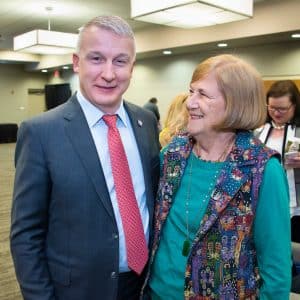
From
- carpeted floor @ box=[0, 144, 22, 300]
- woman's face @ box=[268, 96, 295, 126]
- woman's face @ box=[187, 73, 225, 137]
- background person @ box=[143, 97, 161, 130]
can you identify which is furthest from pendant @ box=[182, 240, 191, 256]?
background person @ box=[143, 97, 161, 130]

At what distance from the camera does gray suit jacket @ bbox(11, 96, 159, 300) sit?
127cm

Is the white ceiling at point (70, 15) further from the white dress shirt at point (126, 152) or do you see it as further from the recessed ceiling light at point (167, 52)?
the white dress shirt at point (126, 152)

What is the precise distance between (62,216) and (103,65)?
526mm

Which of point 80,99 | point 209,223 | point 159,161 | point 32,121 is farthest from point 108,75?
point 209,223

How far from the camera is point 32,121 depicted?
129 centimetres

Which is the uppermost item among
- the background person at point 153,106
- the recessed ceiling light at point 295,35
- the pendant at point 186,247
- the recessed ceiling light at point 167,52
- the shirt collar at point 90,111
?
the recessed ceiling light at point 167,52

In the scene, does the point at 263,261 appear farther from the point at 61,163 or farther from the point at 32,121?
the point at 32,121

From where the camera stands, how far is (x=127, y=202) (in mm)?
1378

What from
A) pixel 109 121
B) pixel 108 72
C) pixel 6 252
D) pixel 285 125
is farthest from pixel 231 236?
pixel 6 252

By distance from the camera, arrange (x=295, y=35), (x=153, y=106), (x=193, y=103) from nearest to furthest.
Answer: (x=193, y=103)
(x=295, y=35)
(x=153, y=106)

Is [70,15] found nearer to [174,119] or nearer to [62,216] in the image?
[174,119]

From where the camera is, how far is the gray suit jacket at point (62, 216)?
1270 mm

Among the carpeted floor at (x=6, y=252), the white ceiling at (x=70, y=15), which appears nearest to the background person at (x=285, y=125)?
the carpeted floor at (x=6, y=252)

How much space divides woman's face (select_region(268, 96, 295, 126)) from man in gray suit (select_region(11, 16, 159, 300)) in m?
1.83
